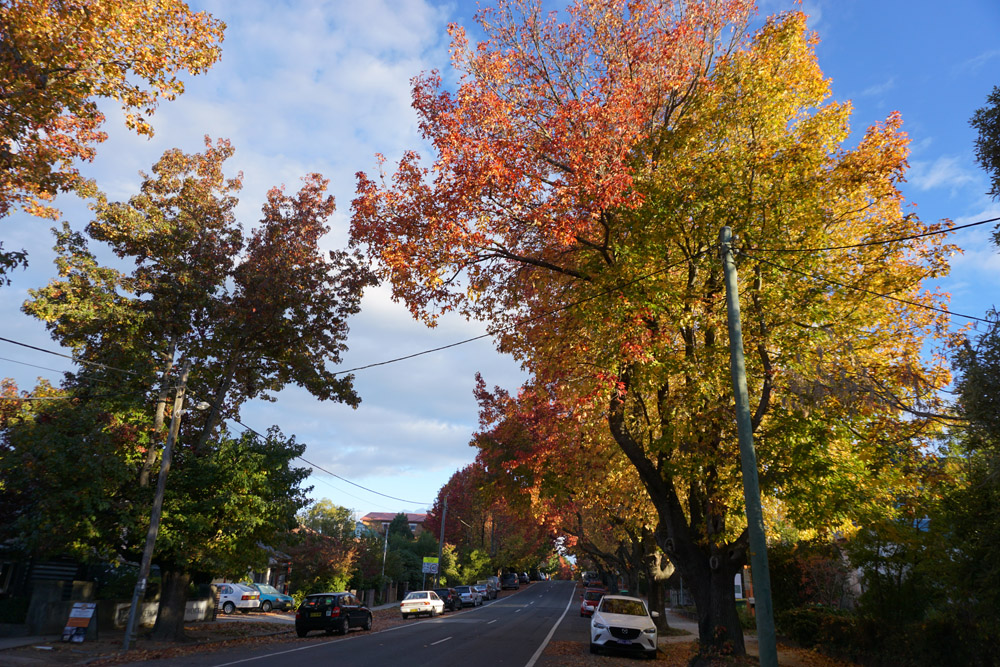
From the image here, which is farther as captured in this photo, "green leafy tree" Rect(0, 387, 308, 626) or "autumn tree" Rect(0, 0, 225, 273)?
"green leafy tree" Rect(0, 387, 308, 626)

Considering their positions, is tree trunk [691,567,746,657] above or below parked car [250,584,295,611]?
above

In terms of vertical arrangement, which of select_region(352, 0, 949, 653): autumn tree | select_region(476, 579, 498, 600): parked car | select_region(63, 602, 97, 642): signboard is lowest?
select_region(476, 579, 498, 600): parked car

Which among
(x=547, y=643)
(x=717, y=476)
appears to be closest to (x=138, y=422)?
(x=547, y=643)

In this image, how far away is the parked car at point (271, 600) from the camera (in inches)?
1470

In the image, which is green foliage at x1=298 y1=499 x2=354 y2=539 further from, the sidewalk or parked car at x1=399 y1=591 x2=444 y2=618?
the sidewalk

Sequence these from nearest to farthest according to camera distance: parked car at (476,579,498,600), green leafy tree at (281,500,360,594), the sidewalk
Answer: the sidewalk < green leafy tree at (281,500,360,594) < parked car at (476,579,498,600)

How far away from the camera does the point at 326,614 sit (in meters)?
23.2

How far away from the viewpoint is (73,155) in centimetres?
1283

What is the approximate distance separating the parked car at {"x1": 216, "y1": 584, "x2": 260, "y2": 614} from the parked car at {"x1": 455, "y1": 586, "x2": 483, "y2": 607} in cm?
1591

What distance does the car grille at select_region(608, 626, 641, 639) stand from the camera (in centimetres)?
1705

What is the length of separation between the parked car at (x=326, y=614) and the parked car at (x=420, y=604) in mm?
12324

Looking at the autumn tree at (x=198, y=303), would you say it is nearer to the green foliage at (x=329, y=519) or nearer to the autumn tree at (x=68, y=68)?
the autumn tree at (x=68, y=68)

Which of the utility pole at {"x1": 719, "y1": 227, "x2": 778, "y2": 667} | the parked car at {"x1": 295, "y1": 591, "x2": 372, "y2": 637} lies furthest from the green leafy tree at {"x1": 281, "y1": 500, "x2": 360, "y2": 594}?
the utility pole at {"x1": 719, "y1": 227, "x2": 778, "y2": 667}

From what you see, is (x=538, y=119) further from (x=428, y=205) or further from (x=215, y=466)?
(x=215, y=466)
